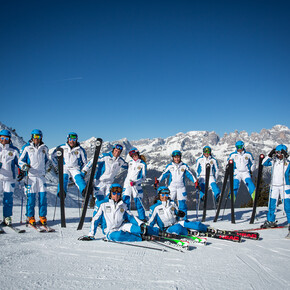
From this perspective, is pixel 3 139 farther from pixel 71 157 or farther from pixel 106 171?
pixel 106 171

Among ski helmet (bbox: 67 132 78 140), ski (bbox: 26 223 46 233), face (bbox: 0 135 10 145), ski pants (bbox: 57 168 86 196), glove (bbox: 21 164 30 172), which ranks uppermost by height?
ski helmet (bbox: 67 132 78 140)

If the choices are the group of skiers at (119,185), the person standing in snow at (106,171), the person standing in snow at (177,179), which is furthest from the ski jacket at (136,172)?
the person standing in snow at (177,179)

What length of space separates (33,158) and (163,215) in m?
4.30

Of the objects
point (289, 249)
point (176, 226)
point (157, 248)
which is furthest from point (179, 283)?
point (289, 249)

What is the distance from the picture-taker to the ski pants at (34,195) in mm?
6828

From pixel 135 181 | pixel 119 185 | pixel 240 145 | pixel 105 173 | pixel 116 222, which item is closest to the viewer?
pixel 116 222

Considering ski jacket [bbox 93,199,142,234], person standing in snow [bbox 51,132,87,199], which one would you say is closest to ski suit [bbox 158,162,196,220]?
person standing in snow [bbox 51,132,87,199]

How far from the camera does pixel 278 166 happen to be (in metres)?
7.98

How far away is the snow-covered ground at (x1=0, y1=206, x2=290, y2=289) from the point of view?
2896 millimetres

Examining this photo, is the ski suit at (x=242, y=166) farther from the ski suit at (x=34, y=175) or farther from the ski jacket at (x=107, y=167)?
the ski suit at (x=34, y=175)

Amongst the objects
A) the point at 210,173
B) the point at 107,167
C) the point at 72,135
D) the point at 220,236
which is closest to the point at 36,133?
the point at 72,135

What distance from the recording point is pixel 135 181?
8.33 m

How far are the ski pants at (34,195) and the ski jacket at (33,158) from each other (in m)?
0.21

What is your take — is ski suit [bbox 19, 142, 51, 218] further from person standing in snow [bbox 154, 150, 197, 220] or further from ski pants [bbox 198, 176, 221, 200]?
ski pants [bbox 198, 176, 221, 200]
